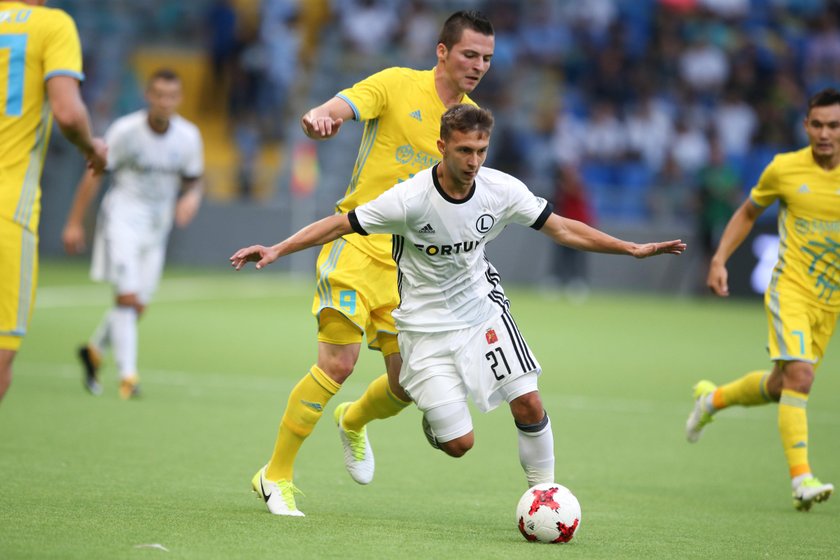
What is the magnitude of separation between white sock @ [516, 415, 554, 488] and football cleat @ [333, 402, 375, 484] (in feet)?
3.93

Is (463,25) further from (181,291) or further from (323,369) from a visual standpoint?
(181,291)

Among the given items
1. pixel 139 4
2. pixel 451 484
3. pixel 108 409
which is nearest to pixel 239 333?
pixel 108 409

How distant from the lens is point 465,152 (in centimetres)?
627

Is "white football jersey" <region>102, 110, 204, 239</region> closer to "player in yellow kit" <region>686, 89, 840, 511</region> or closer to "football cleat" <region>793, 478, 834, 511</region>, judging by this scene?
"player in yellow kit" <region>686, 89, 840, 511</region>

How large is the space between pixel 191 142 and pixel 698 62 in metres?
15.3

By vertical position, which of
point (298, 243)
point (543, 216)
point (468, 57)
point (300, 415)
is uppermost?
point (468, 57)

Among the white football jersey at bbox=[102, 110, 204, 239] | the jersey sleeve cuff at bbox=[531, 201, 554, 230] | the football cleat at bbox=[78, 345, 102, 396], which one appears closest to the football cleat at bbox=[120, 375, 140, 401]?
the football cleat at bbox=[78, 345, 102, 396]

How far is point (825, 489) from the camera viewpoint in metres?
7.43

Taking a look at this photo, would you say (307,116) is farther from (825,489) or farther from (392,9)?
(392,9)

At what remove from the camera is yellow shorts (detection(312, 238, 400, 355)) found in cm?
701

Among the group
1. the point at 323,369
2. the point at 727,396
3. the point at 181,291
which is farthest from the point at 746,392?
the point at 181,291

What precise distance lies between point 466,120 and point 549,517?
76.3 inches

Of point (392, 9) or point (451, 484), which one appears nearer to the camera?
point (451, 484)

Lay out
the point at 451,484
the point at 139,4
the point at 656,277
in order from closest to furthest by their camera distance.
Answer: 1. the point at 451,484
2. the point at 656,277
3. the point at 139,4
